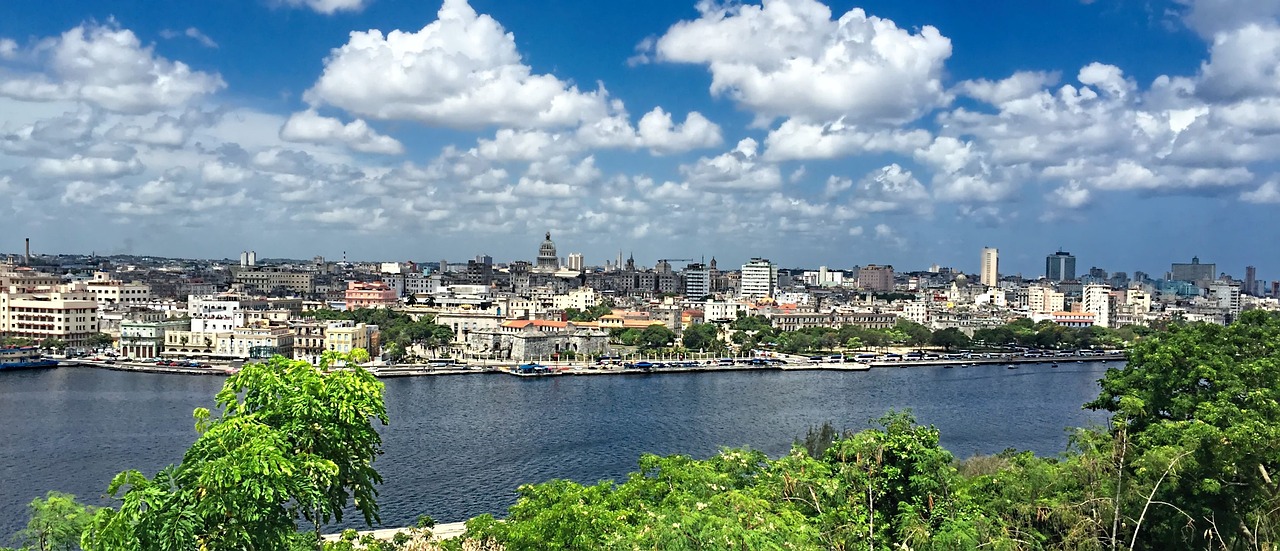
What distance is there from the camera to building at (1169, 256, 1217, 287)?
87.9 metres

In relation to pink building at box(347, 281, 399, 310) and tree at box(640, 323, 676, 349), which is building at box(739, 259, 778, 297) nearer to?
pink building at box(347, 281, 399, 310)

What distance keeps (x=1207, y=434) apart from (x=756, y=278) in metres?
51.0

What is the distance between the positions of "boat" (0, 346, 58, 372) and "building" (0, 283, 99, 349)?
110 inches

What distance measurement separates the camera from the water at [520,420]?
11727 millimetres

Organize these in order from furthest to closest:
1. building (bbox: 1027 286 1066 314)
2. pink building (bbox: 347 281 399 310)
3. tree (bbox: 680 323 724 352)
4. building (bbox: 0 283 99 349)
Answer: building (bbox: 1027 286 1066 314) < pink building (bbox: 347 281 399 310) < tree (bbox: 680 323 724 352) < building (bbox: 0 283 99 349)

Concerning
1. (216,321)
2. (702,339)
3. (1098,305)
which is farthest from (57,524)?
(1098,305)

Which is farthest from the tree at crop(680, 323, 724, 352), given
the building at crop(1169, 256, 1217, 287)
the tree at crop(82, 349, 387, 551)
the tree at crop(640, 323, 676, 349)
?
the building at crop(1169, 256, 1217, 287)

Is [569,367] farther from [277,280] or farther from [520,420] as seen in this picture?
[277,280]

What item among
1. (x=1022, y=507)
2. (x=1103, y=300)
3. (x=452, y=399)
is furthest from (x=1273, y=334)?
(x=1103, y=300)

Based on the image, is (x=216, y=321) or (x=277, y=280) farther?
(x=277, y=280)

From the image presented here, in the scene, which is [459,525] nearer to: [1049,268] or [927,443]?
[927,443]

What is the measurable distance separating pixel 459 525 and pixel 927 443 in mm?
4615

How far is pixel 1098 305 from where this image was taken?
43.8 meters

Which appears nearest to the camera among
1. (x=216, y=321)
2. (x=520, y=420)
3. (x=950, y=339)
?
(x=520, y=420)
